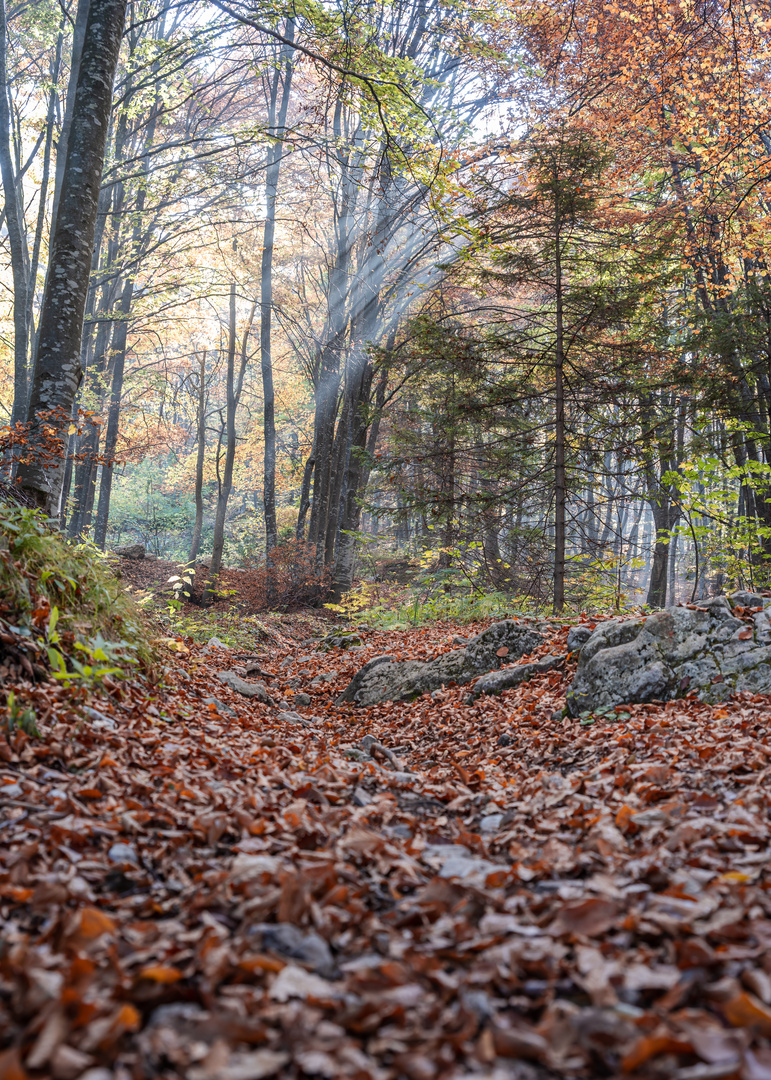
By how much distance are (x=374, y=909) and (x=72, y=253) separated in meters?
6.32

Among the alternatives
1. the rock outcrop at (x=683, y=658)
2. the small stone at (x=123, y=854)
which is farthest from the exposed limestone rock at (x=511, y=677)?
the small stone at (x=123, y=854)

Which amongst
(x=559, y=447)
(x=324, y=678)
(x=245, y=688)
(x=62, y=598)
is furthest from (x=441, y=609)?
(x=62, y=598)

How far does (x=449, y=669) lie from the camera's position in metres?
6.42

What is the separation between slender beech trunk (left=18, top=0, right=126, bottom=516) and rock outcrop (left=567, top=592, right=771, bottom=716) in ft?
17.1

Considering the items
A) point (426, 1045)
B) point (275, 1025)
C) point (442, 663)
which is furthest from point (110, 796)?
point (442, 663)

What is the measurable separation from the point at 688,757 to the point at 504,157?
12364mm

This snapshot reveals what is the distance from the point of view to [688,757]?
3.28m

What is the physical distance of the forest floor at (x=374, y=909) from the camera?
130 centimetres

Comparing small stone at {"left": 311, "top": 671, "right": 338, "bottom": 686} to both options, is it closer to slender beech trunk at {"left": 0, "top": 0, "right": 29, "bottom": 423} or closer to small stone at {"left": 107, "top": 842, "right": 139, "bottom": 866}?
small stone at {"left": 107, "top": 842, "right": 139, "bottom": 866}

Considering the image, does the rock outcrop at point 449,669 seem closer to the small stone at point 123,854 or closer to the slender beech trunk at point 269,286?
the small stone at point 123,854

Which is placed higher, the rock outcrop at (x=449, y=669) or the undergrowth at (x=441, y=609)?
the undergrowth at (x=441, y=609)

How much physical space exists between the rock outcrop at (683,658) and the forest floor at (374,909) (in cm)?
64

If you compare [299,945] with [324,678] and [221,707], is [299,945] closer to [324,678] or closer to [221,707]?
[221,707]

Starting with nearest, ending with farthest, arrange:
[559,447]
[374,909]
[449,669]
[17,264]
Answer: [374,909] → [449,669] → [559,447] → [17,264]
